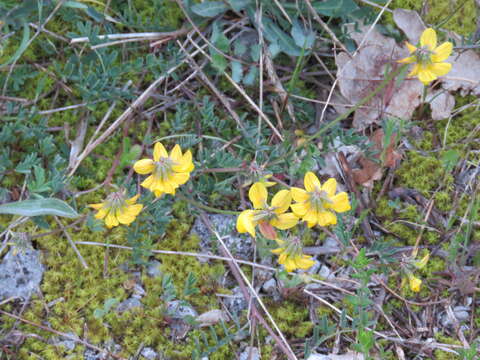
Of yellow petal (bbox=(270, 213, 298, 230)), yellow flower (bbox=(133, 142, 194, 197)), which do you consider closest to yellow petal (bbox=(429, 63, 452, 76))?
yellow petal (bbox=(270, 213, 298, 230))

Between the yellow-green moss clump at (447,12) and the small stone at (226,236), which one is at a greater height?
the yellow-green moss clump at (447,12)

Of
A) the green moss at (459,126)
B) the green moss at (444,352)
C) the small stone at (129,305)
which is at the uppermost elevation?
the green moss at (459,126)

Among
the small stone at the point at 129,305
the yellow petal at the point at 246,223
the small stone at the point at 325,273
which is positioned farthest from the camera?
Answer: the small stone at the point at 325,273

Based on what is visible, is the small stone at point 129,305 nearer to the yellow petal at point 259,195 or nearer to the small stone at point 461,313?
the yellow petal at point 259,195

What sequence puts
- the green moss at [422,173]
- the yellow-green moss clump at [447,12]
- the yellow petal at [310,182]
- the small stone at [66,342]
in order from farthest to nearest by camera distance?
1. the yellow-green moss clump at [447,12]
2. the green moss at [422,173]
3. the small stone at [66,342]
4. the yellow petal at [310,182]

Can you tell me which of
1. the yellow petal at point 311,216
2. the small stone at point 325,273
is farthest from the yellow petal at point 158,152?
the small stone at point 325,273

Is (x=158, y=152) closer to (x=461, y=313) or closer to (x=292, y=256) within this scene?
(x=292, y=256)

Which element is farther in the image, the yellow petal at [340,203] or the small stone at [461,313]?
the small stone at [461,313]

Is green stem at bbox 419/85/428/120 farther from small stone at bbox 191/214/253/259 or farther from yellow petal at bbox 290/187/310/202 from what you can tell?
Answer: small stone at bbox 191/214/253/259
